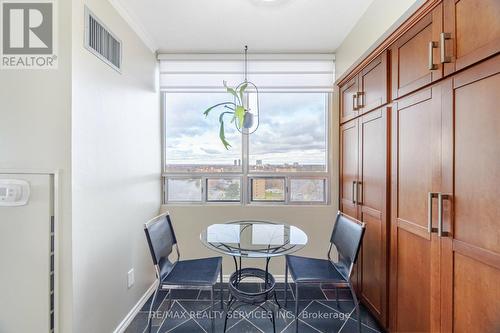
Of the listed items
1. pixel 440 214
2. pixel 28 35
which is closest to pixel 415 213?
pixel 440 214

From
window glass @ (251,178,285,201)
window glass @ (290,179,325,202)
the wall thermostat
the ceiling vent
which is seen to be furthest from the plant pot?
the wall thermostat

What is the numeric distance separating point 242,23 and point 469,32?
1.57 meters

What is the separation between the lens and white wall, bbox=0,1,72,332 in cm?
129

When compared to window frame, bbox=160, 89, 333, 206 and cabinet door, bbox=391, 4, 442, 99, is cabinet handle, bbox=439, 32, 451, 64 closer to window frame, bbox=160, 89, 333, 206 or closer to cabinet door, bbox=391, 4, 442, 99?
cabinet door, bbox=391, 4, 442, 99

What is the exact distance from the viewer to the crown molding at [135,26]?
1.75 m

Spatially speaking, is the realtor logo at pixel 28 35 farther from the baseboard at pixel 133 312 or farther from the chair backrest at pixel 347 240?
the chair backrest at pixel 347 240

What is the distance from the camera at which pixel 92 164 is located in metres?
1.48

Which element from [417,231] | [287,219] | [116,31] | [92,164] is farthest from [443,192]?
[116,31]

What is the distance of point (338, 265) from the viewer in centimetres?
196

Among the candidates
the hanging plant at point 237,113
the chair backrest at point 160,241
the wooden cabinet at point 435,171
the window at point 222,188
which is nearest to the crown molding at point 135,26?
the hanging plant at point 237,113

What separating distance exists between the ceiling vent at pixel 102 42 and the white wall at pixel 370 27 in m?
1.92

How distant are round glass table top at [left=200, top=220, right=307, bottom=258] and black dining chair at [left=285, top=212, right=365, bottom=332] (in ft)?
0.77

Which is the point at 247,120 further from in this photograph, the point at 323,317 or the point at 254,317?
the point at 323,317

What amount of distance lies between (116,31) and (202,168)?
1450 mm
